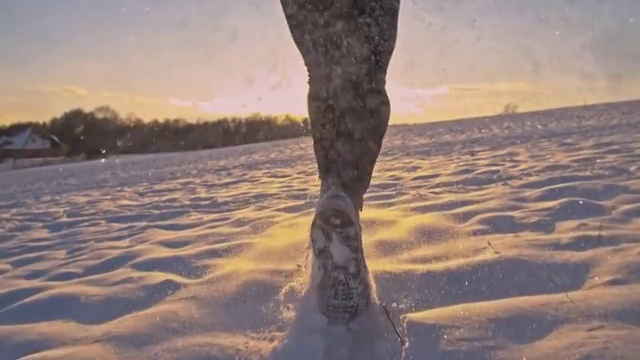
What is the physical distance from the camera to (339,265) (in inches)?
91.2

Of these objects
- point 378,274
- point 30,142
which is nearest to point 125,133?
point 30,142

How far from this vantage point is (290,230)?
4297 millimetres

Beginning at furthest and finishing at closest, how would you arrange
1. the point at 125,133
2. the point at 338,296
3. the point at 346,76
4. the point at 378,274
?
the point at 125,133
the point at 378,274
the point at 346,76
the point at 338,296

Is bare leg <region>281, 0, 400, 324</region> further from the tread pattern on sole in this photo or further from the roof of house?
the roof of house

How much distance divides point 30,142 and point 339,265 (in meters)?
50.1

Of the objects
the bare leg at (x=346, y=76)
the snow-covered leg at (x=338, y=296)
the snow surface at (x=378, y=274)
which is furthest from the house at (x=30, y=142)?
the snow-covered leg at (x=338, y=296)

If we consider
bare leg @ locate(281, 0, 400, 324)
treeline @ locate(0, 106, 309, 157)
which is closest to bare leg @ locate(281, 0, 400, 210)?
bare leg @ locate(281, 0, 400, 324)

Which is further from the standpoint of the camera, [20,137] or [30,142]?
[20,137]

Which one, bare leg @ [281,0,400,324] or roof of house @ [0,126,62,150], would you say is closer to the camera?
bare leg @ [281,0,400,324]

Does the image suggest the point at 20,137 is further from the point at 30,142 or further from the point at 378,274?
the point at 378,274

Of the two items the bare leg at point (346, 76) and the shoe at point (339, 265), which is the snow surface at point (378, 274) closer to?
the shoe at point (339, 265)

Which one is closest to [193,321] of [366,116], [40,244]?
[366,116]

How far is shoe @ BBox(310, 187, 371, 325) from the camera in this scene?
2.30m

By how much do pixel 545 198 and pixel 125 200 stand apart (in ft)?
16.7
